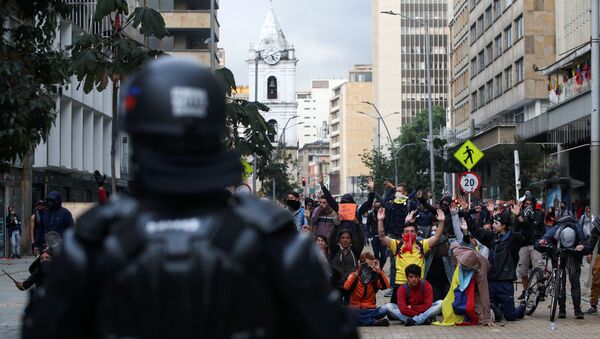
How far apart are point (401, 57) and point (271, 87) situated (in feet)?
76.1

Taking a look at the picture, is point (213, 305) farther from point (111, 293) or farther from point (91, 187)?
point (91, 187)

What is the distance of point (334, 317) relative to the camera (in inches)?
119

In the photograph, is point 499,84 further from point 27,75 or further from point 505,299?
point 27,75

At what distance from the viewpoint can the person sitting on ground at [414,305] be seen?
17.0 m

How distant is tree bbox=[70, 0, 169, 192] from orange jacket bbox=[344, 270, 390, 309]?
5.71 m

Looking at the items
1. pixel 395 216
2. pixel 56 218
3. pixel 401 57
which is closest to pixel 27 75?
pixel 56 218

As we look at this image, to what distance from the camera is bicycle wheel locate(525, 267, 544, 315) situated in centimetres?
1825

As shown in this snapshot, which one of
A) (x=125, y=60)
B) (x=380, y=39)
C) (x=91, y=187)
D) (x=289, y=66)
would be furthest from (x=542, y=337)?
(x=380, y=39)

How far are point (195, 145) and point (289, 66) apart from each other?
531ft

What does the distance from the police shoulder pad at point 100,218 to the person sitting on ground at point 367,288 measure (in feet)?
43.8

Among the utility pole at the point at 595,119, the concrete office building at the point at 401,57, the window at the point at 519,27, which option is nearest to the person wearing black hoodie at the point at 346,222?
the utility pole at the point at 595,119

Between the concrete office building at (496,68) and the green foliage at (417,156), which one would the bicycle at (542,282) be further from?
the green foliage at (417,156)

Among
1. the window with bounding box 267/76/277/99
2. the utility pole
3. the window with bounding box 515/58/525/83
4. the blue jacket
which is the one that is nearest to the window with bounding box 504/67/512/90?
the window with bounding box 515/58/525/83

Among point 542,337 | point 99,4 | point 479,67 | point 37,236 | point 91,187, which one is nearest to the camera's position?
point 99,4
